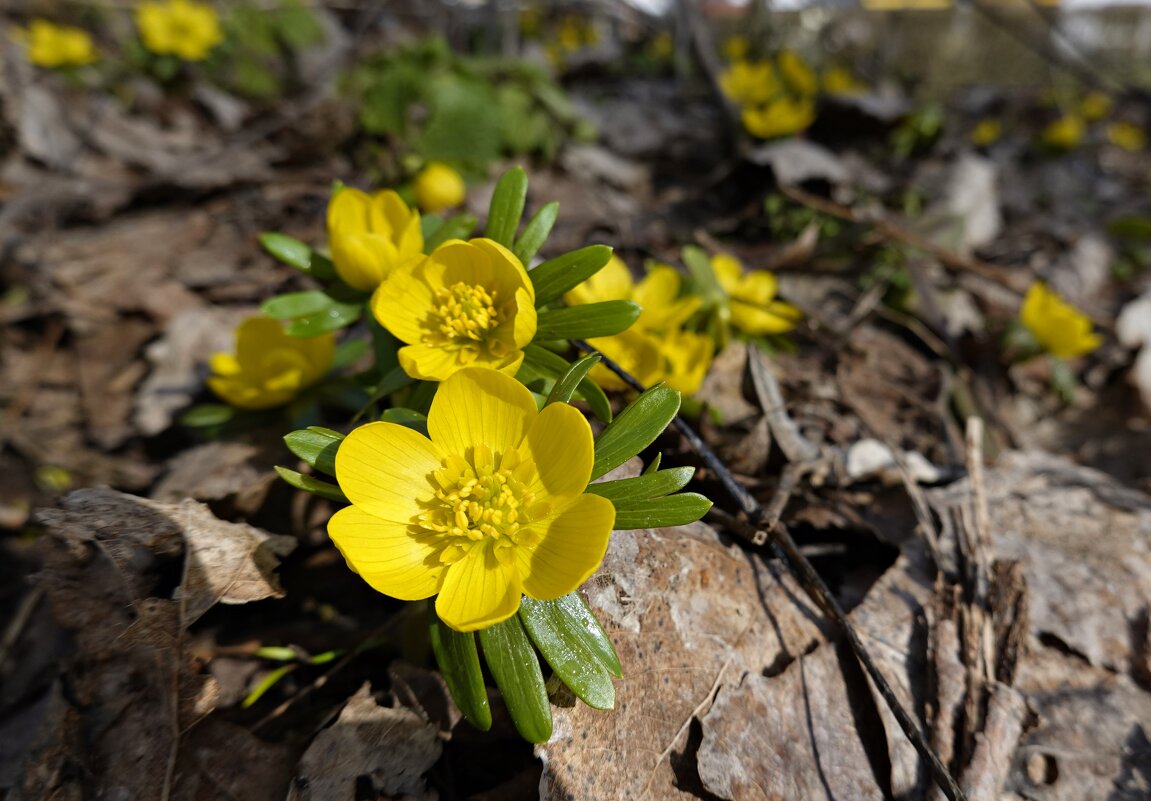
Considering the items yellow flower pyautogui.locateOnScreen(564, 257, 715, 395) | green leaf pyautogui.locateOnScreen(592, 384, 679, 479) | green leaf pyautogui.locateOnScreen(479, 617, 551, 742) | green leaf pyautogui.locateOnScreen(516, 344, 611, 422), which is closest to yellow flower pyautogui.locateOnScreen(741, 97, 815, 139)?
yellow flower pyautogui.locateOnScreen(564, 257, 715, 395)

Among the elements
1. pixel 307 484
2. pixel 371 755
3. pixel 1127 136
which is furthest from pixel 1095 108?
pixel 371 755

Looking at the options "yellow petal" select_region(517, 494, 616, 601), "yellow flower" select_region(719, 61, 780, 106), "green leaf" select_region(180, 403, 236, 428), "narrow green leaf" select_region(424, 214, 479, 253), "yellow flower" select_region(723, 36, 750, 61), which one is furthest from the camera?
"yellow flower" select_region(723, 36, 750, 61)

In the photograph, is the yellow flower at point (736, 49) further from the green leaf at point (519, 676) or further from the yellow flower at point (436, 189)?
the green leaf at point (519, 676)

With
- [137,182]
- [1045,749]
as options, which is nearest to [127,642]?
[1045,749]

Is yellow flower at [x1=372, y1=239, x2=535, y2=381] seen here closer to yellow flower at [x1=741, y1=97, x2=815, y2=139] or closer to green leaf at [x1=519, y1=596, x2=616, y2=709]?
green leaf at [x1=519, y1=596, x2=616, y2=709]

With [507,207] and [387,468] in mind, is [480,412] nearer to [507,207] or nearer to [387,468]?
[387,468]

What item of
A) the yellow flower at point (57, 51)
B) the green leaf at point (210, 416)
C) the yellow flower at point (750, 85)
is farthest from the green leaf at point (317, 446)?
the yellow flower at point (57, 51)
